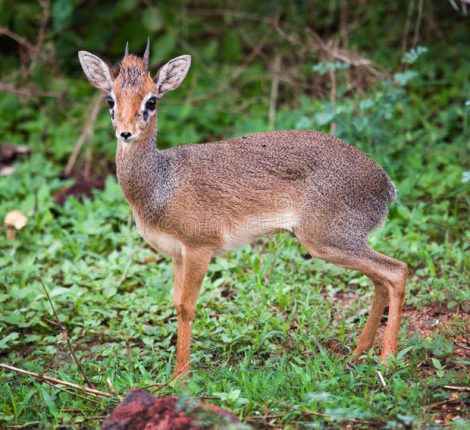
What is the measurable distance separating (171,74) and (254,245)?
2.31 m

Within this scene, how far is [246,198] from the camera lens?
5609 mm

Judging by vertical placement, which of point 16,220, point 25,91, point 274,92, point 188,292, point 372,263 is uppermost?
point 274,92

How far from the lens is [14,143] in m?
9.52

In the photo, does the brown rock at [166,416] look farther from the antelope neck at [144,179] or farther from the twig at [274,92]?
the twig at [274,92]

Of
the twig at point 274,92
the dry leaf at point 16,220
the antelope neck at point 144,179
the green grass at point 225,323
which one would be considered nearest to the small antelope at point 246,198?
the antelope neck at point 144,179

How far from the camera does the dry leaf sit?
743 cm

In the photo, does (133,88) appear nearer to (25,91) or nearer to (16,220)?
(16,220)

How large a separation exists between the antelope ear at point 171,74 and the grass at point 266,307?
1.84 meters

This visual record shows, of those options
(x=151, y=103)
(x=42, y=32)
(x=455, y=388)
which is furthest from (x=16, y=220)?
(x=455, y=388)

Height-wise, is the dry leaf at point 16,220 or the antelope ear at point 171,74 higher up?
the antelope ear at point 171,74

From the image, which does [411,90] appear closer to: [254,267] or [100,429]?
[254,267]

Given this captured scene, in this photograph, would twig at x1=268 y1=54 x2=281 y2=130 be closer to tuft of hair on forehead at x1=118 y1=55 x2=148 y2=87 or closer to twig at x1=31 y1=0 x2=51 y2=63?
twig at x1=31 y1=0 x2=51 y2=63

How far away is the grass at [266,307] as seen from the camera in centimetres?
466

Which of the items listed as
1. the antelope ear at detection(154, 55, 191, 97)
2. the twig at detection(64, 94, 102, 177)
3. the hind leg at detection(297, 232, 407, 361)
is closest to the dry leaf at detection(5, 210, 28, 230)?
the twig at detection(64, 94, 102, 177)
